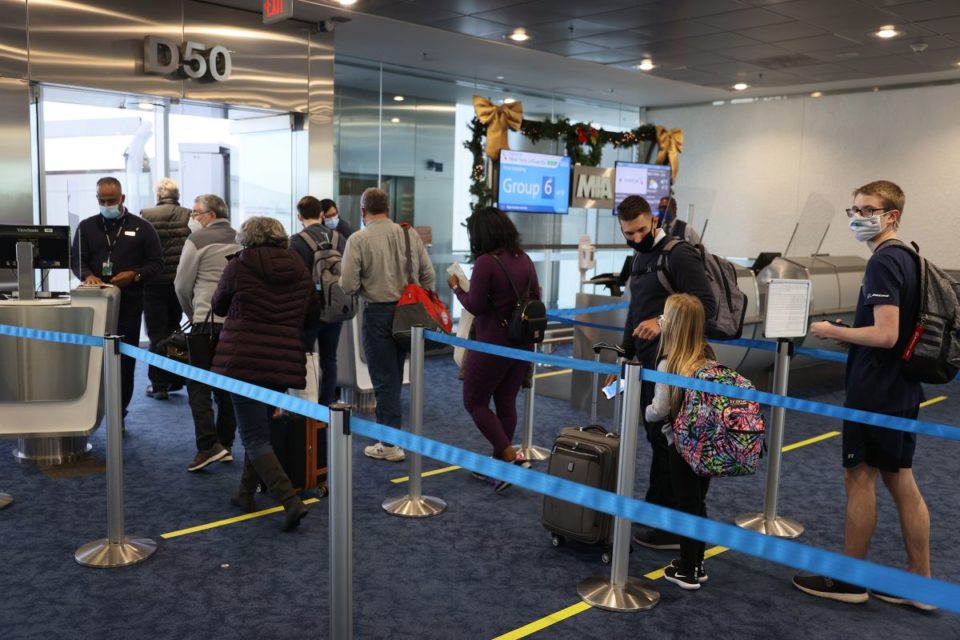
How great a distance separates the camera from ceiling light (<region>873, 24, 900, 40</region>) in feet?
23.1

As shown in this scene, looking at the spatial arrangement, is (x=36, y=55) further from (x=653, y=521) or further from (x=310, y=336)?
(x=653, y=521)

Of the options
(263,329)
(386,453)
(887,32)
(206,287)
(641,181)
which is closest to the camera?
(263,329)

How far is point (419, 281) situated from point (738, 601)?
103 inches

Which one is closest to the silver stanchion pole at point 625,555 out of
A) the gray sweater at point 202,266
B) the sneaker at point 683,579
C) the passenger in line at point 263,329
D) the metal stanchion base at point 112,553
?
the sneaker at point 683,579

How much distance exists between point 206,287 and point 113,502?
5.10ft

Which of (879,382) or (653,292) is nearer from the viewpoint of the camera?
(879,382)

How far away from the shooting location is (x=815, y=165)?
11.6 metres

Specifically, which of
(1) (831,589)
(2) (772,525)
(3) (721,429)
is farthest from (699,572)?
(2) (772,525)

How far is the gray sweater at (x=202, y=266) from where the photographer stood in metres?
4.80

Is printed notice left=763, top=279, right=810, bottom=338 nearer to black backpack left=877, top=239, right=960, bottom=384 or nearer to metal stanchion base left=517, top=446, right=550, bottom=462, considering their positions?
black backpack left=877, top=239, right=960, bottom=384

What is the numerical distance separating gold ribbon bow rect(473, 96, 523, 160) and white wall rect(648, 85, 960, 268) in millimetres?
4344

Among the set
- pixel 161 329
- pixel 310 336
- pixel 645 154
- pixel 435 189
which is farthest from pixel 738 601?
pixel 645 154

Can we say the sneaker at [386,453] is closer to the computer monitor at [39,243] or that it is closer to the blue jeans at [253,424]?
the blue jeans at [253,424]

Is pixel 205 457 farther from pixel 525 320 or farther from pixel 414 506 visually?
pixel 525 320
